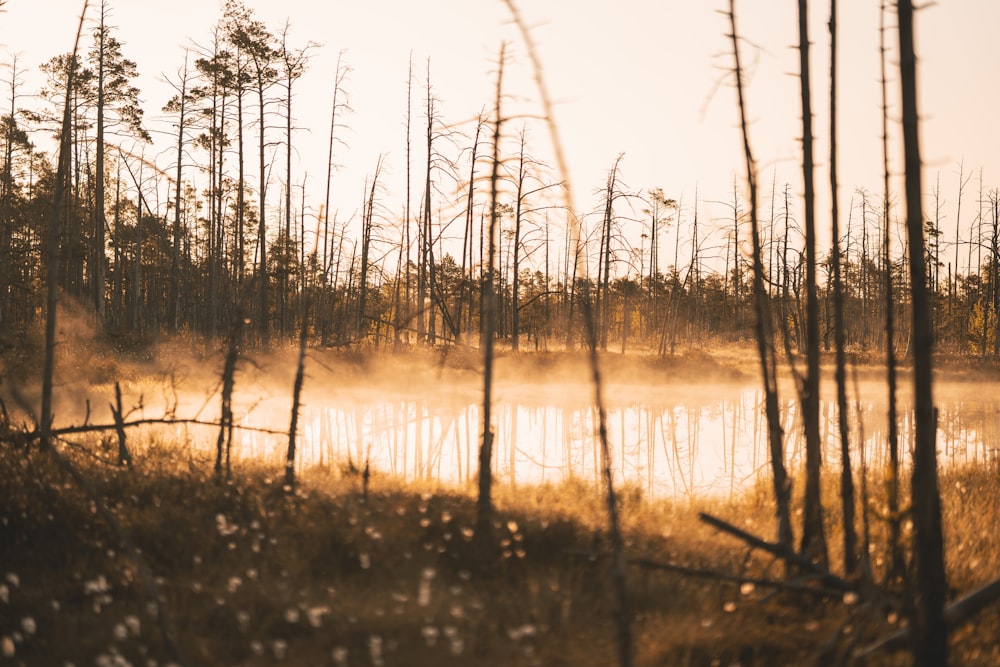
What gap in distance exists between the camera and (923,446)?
147 inches

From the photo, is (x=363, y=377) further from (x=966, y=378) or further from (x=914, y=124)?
(x=966, y=378)

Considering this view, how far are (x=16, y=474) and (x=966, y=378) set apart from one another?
35.4 metres

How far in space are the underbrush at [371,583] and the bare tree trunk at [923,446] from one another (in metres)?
0.75

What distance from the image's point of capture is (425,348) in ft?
99.9

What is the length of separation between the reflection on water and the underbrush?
2.21m

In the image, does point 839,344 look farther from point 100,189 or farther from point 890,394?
point 100,189

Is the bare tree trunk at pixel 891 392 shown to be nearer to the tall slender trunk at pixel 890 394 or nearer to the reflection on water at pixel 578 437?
the tall slender trunk at pixel 890 394

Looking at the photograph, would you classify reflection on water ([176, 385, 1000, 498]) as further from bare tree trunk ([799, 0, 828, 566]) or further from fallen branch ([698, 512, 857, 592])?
fallen branch ([698, 512, 857, 592])

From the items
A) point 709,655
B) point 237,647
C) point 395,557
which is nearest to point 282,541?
point 395,557

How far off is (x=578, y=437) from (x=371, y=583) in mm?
11813

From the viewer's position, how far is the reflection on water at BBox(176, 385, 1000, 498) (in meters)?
13.3

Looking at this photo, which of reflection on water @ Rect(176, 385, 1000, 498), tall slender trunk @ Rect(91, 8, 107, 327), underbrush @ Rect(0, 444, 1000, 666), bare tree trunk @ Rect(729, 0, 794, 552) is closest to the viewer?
underbrush @ Rect(0, 444, 1000, 666)

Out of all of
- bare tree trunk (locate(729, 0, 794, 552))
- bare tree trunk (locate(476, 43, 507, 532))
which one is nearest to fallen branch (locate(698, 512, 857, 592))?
bare tree trunk (locate(729, 0, 794, 552))

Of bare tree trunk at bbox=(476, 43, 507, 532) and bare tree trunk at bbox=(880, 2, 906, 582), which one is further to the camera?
bare tree trunk at bbox=(476, 43, 507, 532)
